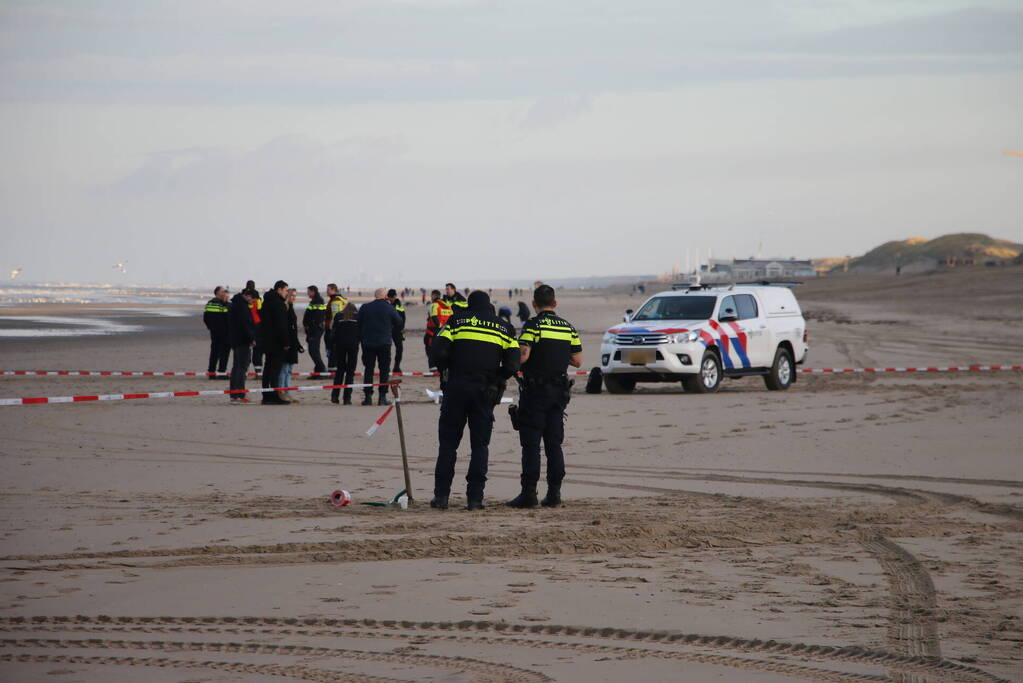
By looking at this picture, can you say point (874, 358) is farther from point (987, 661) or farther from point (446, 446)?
point (987, 661)

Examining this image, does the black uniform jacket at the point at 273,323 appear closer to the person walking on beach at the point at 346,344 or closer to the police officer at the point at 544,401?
the person walking on beach at the point at 346,344

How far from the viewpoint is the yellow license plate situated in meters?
22.2

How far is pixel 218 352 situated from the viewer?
26219mm

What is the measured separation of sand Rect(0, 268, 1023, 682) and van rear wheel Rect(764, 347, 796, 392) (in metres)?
4.99

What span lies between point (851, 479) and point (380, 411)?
8739 mm

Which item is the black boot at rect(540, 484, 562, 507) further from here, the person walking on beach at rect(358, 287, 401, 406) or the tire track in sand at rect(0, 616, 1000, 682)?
the person walking on beach at rect(358, 287, 401, 406)

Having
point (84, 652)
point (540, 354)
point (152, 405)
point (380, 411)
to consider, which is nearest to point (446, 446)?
point (540, 354)

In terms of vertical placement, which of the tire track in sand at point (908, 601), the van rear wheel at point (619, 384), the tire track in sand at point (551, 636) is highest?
the van rear wheel at point (619, 384)

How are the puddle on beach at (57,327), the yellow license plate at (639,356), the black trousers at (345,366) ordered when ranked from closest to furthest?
the black trousers at (345,366), the yellow license plate at (639,356), the puddle on beach at (57,327)

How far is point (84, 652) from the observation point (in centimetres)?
642

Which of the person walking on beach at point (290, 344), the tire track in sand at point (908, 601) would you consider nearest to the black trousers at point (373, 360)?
the person walking on beach at point (290, 344)

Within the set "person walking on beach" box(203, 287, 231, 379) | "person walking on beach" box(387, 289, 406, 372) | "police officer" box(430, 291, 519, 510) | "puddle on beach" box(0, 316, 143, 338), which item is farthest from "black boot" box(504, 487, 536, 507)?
"puddle on beach" box(0, 316, 143, 338)

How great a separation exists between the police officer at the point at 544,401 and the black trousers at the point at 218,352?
1519cm

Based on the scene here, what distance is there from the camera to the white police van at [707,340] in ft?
72.8
